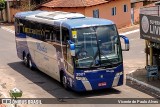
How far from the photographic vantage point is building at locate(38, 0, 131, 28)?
38094 millimetres

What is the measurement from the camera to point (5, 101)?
15539 millimetres

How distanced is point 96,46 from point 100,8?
23917 millimetres

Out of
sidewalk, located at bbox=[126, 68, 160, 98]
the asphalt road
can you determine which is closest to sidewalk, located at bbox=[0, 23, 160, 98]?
sidewalk, located at bbox=[126, 68, 160, 98]

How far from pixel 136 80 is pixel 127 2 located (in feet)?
81.0

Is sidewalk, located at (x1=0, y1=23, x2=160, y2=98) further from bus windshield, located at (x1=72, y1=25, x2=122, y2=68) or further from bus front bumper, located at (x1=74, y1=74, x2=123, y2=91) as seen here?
bus windshield, located at (x1=72, y1=25, x2=122, y2=68)

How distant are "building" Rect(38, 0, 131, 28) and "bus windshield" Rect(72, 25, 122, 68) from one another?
21.7 metres

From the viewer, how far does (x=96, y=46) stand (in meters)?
15.8

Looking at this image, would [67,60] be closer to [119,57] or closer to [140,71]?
[119,57]

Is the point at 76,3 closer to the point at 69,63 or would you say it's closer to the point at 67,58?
the point at 67,58

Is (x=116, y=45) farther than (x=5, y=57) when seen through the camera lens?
No

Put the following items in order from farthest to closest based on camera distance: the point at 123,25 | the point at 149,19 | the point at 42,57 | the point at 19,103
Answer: the point at 123,25
the point at 42,57
the point at 149,19
the point at 19,103

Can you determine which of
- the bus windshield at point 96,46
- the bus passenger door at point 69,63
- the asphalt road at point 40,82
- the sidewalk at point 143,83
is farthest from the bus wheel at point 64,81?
the sidewalk at point 143,83

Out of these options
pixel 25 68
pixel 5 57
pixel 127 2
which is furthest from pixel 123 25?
pixel 25 68

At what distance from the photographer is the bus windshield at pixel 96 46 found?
15.6 m
